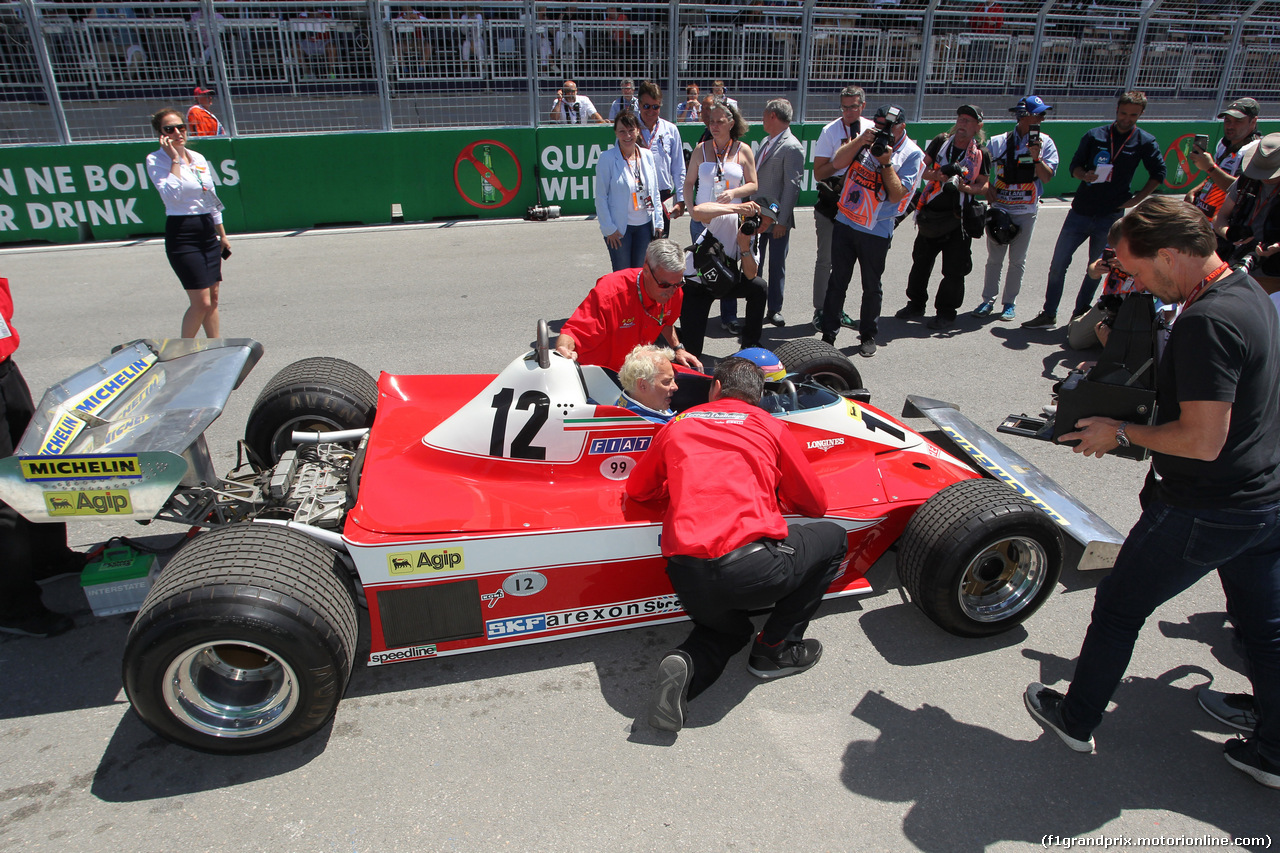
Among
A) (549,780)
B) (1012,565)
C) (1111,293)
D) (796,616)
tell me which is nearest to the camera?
(549,780)

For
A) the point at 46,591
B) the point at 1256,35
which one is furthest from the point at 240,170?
the point at 1256,35

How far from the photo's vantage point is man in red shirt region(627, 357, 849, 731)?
3.04 meters

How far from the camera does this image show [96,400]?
3.44 meters

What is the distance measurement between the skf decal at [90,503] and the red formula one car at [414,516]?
0.04 ft

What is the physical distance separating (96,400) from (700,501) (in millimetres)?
2645

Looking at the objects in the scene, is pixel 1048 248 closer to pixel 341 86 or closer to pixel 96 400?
pixel 341 86

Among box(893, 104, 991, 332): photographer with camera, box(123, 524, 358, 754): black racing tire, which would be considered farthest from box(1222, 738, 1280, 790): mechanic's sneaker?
box(893, 104, 991, 332): photographer with camera

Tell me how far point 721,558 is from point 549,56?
36.1 ft

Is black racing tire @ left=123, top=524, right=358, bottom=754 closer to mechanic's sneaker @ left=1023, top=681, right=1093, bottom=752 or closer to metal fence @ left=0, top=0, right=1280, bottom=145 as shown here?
mechanic's sneaker @ left=1023, top=681, right=1093, bottom=752

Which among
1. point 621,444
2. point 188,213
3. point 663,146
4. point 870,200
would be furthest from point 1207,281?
point 188,213

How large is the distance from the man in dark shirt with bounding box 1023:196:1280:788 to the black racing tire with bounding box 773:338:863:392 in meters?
2.30

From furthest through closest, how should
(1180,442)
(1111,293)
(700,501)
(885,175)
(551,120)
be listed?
(551,120) → (1111,293) → (885,175) → (700,501) → (1180,442)

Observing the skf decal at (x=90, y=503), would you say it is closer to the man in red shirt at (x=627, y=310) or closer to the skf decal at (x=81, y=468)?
the skf decal at (x=81, y=468)

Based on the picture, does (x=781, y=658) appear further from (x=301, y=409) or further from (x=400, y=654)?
(x=301, y=409)
